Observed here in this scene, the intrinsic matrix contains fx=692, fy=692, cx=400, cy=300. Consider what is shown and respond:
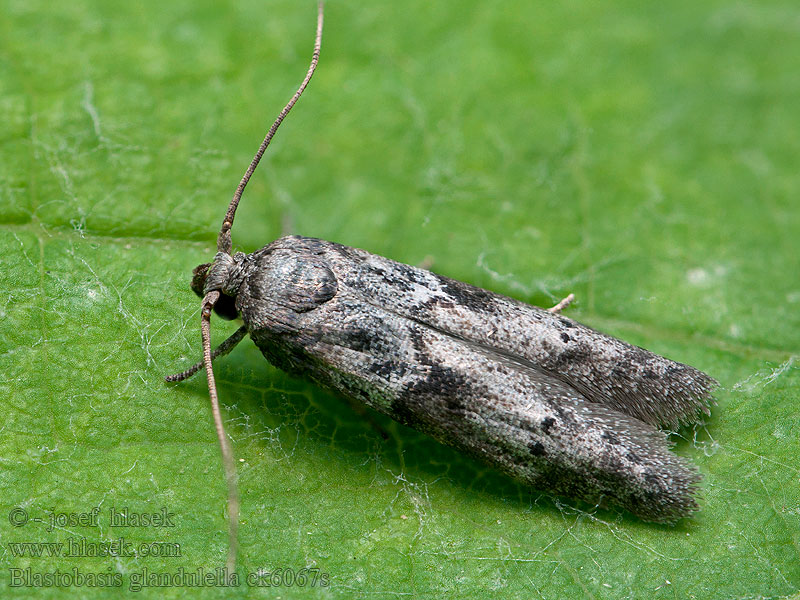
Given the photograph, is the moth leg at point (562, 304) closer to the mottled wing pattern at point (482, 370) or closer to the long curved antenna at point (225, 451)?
the mottled wing pattern at point (482, 370)

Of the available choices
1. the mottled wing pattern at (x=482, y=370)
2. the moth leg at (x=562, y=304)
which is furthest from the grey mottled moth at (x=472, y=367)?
the moth leg at (x=562, y=304)

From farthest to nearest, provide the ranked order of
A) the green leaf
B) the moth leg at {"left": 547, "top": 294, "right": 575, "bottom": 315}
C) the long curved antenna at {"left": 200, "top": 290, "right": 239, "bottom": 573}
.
Answer: the moth leg at {"left": 547, "top": 294, "right": 575, "bottom": 315} < the green leaf < the long curved antenna at {"left": 200, "top": 290, "right": 239, "bottom": 573}

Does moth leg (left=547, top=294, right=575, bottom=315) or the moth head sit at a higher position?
the moth head

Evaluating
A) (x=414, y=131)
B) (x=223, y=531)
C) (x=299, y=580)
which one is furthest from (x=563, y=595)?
(x=414, y=131)

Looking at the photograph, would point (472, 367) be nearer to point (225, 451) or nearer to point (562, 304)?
point (562, 304)

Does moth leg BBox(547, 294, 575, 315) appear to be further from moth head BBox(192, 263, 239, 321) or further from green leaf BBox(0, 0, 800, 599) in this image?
moth head BBox(192, 263, 239, 321)

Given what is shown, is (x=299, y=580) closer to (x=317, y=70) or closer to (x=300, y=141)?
(x=300, y=141)

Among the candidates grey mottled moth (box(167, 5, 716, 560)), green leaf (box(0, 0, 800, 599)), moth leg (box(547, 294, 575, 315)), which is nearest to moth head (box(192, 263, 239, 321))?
grey mottled moth (box(167, 5, 716, 560))
